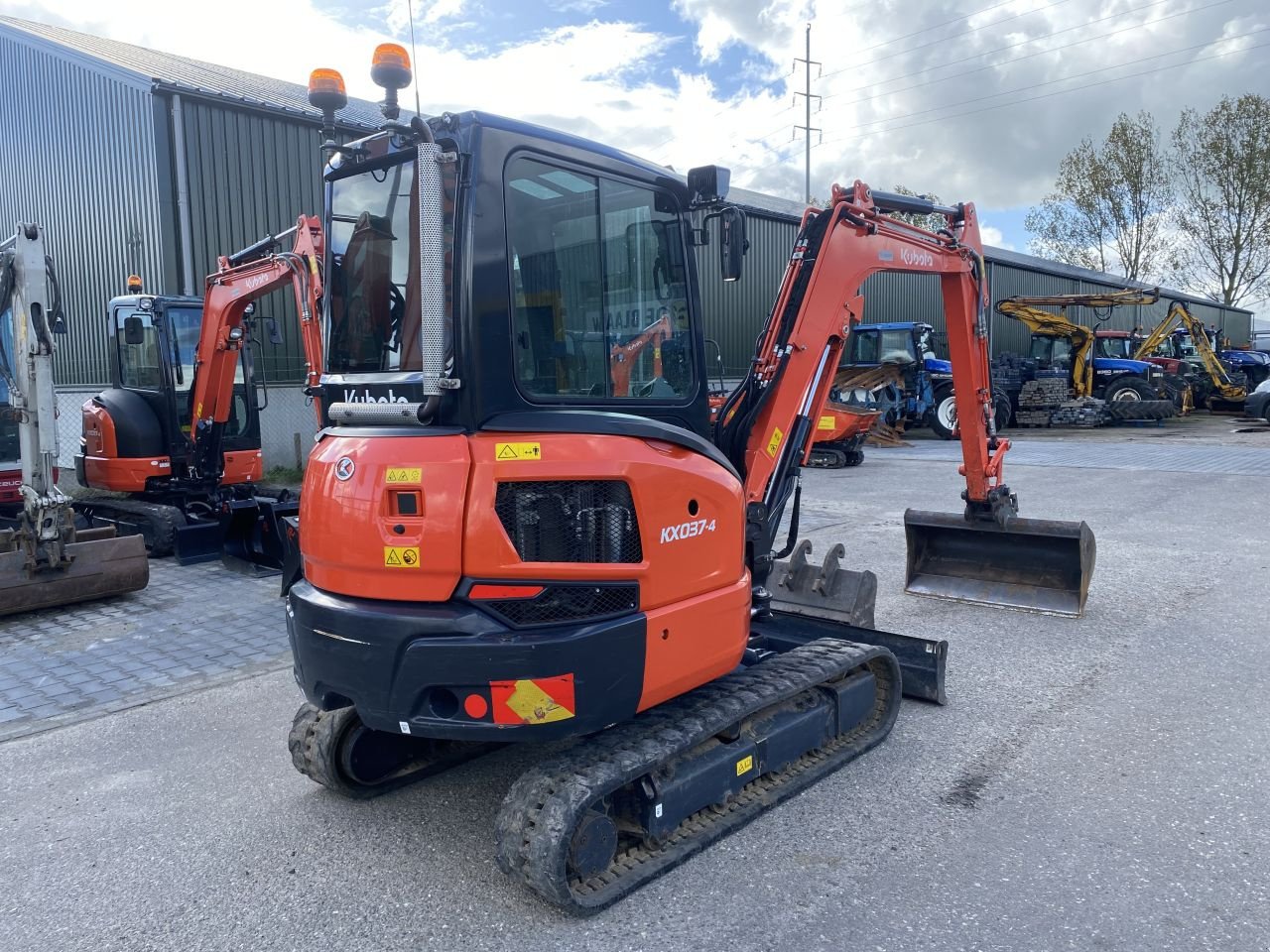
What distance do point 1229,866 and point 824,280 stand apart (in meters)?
3.28

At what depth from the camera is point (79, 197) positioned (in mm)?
16125

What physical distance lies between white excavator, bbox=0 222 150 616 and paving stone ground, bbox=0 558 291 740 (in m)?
0.24

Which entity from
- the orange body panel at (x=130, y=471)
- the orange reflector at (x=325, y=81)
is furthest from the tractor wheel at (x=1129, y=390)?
the orange reflector at (x=325, y=81)

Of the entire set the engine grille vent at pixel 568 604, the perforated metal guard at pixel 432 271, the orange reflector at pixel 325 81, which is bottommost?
the engine grille vent at pixel 568 604

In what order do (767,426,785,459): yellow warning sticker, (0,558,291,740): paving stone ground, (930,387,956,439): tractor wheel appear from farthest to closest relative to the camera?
(930,387,956,439): tractor wheel
(0,558,291,740): paving stone ground
(767,426,785,459): yellow warning sticker

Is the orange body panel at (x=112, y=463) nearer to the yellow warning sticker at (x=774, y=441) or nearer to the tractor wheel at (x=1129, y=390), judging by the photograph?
the yellow warning sticker at (x=774, y=441)

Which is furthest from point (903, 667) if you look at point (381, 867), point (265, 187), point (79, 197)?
point (79, 197)

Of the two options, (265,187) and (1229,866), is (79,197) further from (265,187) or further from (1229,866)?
(1229,866)

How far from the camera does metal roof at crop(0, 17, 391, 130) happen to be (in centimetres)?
1472

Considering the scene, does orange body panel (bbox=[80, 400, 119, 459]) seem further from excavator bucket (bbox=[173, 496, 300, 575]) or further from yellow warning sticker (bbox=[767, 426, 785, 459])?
yellow warning sticker (bbox=[767, 426, 785, 459])

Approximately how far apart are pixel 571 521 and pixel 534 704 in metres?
0.65

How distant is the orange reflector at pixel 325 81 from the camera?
4.43m

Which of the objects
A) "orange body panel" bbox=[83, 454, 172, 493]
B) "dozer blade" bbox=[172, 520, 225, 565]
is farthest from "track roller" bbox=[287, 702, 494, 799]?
"orange body panel" bbox=[83, 454, 172, 493]

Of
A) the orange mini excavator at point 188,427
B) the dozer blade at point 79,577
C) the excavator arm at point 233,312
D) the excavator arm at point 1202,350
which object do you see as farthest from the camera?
the excavator arm at point 1202,350
